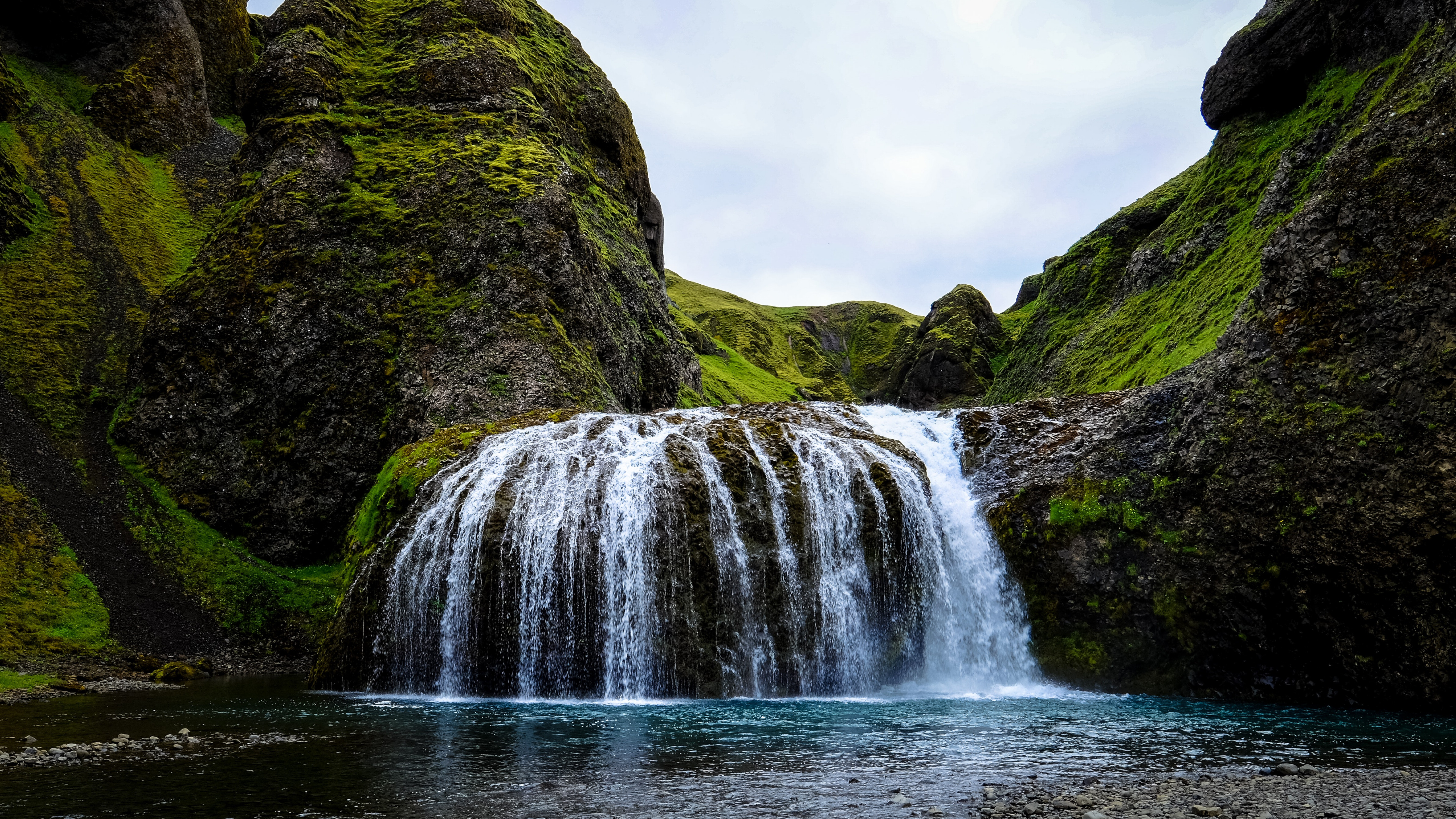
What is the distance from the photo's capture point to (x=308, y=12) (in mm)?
50594

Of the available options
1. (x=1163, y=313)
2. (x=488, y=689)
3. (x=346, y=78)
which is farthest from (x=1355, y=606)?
(x=346, y=78)

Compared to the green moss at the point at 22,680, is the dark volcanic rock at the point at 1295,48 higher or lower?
higher

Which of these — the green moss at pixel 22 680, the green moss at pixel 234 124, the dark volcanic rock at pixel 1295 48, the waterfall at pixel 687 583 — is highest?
the green moss at pixel 234 124

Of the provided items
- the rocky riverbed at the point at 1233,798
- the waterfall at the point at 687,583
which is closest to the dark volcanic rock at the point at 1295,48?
the waterfall at the point at 687,583

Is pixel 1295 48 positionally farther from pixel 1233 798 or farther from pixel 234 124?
pixel 234 124

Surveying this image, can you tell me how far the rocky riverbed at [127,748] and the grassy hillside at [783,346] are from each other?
48938mm

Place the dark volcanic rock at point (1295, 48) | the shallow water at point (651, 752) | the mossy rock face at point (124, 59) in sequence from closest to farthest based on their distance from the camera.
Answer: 1. the shallow water at point (651, 752)
2. the dark volcanic rock at point (1295, 48)
3. the mossy rock face at point (124, 59)

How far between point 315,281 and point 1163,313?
47527mm

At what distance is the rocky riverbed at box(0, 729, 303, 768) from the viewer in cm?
1077

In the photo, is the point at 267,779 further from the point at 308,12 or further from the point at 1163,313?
the point at 308,12

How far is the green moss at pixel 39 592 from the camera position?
24.3 meters

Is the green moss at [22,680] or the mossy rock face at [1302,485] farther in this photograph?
the green moss at [22,680]

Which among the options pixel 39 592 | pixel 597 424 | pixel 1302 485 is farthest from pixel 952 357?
pixel 39 592

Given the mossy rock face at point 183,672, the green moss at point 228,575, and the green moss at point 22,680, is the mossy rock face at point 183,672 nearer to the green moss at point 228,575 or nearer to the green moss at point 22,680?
the green moss at point 22,680
